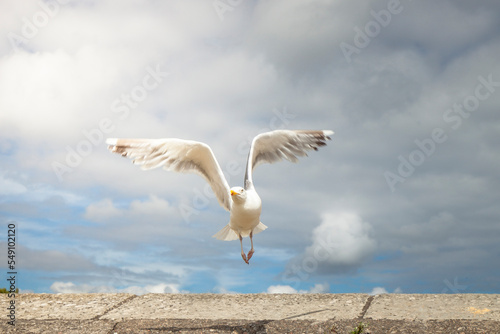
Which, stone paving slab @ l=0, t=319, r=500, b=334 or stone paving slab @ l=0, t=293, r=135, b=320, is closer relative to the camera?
stone paving slab @ l=0, t=319, r=500, b=334

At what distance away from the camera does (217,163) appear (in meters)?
6.56

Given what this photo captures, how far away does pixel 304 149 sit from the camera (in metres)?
7.16

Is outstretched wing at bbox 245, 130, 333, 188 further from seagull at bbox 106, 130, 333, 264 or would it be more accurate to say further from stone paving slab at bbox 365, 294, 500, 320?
stone paving slab at bbox 365, 294, 500, 320

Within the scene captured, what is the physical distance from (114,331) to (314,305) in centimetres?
251

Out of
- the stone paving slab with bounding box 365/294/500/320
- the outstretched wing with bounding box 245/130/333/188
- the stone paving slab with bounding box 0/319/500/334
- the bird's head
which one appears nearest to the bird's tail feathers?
the outstretched wing with bounding box 245/130/333/188

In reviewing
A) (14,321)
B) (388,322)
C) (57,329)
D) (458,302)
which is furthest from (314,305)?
(14,321)

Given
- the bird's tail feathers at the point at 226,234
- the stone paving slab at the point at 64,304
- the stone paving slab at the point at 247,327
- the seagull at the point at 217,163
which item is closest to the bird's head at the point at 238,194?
the seagull at the point at 217,163

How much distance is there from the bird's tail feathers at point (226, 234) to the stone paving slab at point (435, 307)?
230 cm

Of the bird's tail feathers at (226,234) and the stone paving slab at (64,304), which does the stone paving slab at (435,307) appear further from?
the stone paving slab at (64,304)

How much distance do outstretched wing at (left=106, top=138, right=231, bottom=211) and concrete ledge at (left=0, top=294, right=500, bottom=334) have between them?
1.59 metres

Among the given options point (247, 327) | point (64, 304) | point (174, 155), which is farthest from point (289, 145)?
point (64, 304)

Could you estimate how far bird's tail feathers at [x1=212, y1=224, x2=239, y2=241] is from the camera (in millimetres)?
7234

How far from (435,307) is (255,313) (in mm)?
2211

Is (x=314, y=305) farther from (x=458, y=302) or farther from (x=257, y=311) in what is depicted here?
(x=458, y=302)
